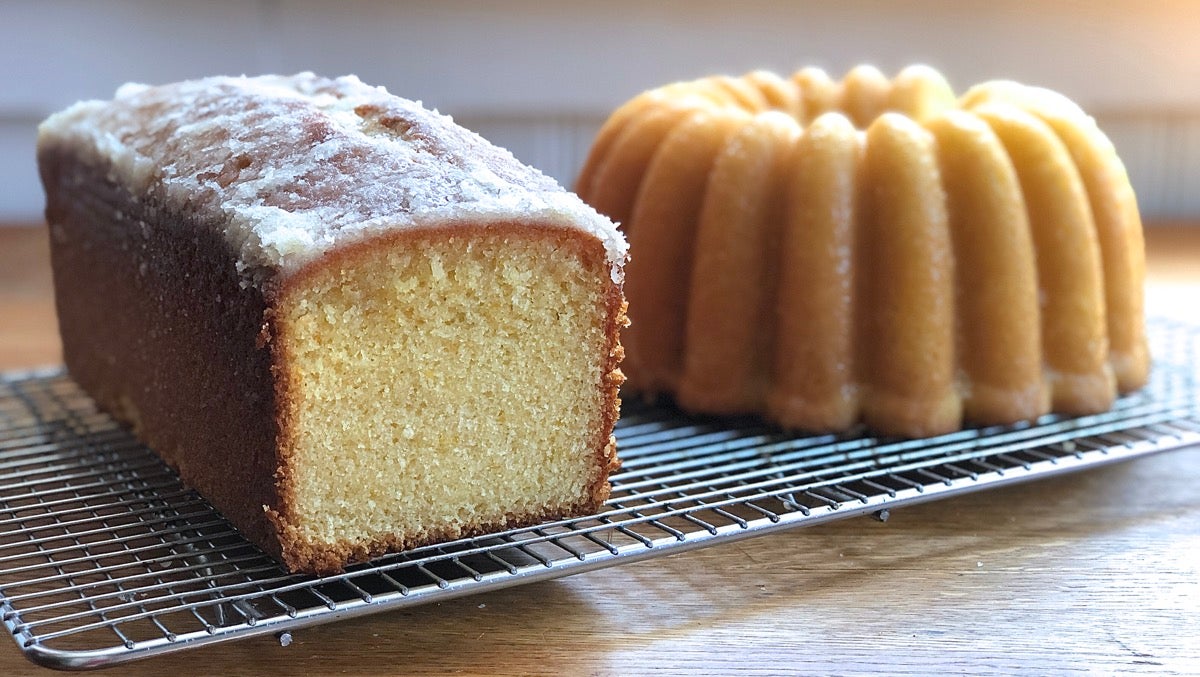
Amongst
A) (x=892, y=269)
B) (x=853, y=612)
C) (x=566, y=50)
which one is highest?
(x=566, y=50)

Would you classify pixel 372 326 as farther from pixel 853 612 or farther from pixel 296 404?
pixel 853 612

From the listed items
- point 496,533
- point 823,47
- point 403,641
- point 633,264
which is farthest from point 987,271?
point 823,47

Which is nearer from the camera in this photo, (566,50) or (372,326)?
(372,326)

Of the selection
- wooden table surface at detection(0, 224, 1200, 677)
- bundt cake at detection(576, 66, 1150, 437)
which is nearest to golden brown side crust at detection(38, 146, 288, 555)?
wooden table surface at detection(0, 224, 1200, 677)

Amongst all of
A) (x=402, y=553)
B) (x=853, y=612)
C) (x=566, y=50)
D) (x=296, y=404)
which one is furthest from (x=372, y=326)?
(x=566, y=50)

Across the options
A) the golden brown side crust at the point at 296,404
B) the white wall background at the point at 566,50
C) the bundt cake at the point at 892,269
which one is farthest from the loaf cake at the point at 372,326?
the white wall background at the point at 566,50

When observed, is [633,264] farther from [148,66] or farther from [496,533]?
[148,66]
